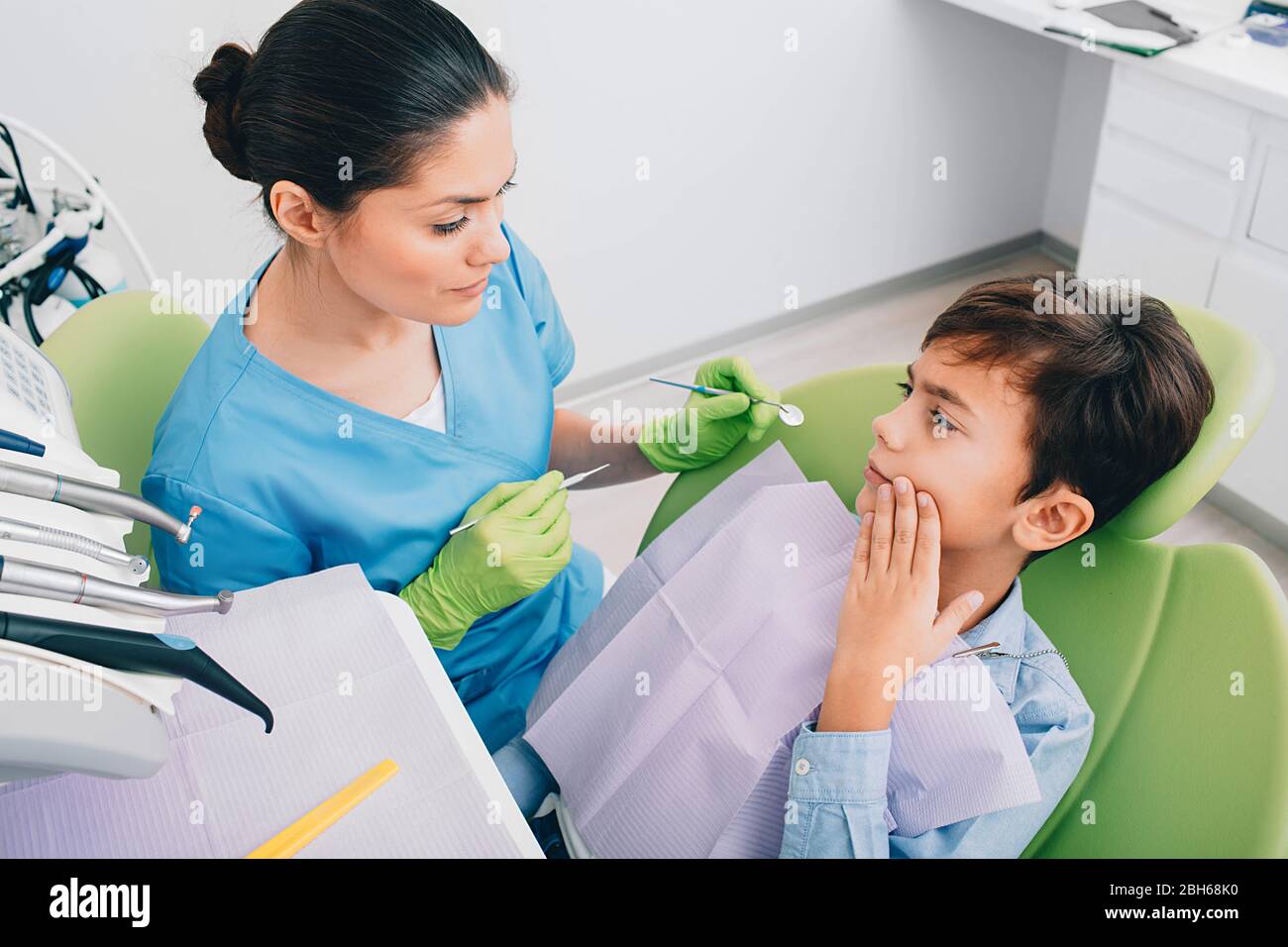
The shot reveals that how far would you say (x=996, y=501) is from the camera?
3.52 ft

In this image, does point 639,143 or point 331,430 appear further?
point 639,143

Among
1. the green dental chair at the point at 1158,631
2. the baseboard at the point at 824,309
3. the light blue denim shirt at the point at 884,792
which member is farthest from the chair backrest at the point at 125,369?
the baseboard at the point at 824,309

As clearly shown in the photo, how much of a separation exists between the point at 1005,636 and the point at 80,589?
0.81 metres

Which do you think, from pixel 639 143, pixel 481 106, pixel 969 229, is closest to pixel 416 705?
pixel 481 106

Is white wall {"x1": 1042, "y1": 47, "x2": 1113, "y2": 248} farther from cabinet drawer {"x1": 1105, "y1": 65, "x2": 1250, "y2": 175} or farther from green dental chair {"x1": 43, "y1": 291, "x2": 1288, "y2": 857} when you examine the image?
green dental chair {"x1": 43, "y1": 291, "x2": 1288, "y2": 857}

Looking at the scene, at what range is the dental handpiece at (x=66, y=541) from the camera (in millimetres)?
598

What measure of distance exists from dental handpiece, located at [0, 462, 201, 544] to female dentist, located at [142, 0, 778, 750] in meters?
0.41

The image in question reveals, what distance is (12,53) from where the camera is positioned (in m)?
1.84

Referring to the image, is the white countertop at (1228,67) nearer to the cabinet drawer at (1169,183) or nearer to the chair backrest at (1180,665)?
the cabinet drawer at (1169,183)

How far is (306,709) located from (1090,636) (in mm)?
725

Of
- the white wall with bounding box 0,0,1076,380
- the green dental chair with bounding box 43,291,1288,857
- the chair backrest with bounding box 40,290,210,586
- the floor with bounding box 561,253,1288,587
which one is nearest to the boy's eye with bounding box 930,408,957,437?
the green dental chair with bounding box 43,291,1288,857

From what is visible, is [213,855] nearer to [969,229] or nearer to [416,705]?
[416,705]

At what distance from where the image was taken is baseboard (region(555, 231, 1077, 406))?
282 cm

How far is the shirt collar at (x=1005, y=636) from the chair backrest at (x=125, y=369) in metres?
0.85
